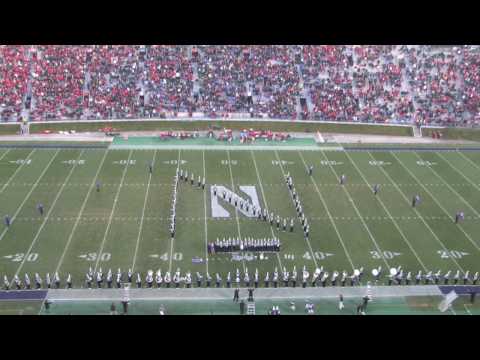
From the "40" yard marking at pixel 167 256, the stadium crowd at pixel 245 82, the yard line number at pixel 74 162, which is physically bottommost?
the "40" yard marking at pixel 167 256

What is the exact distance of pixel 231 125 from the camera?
38.8 meters

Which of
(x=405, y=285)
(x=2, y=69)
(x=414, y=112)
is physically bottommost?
(x=405, y=285)

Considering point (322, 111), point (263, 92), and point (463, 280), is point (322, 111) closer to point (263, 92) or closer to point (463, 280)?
point (263, 92)

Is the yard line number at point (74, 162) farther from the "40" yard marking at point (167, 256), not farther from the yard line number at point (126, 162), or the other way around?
the "40" yard marking at point (167, 256)

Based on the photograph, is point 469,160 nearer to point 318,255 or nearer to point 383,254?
point 383,254

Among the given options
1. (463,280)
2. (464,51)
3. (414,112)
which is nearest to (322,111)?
(414,112)

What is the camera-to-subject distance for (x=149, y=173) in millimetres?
29047

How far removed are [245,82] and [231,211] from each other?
2026 centimetres

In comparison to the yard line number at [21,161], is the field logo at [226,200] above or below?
below

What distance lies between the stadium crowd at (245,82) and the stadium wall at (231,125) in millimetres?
844

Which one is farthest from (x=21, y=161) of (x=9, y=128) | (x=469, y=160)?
(x=469, y=160)

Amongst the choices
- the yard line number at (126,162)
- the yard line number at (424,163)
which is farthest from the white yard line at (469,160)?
the yard line number at (126,162)

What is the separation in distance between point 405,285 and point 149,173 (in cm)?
1475

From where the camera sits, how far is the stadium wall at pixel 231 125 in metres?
37.6
